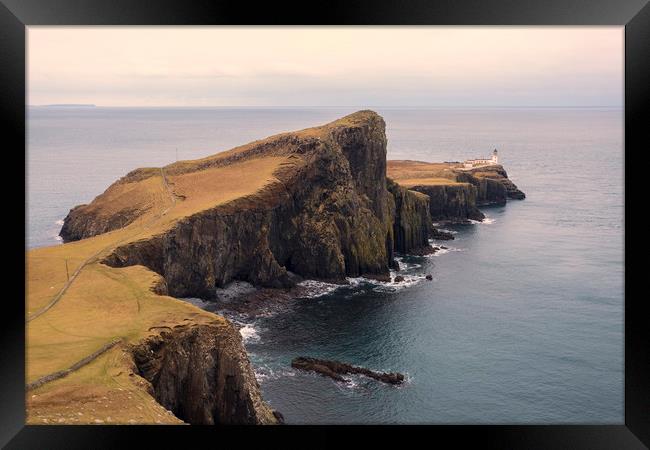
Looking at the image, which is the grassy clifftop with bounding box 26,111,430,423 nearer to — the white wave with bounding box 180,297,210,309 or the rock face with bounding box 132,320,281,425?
the rock face with bounding box 132,320,281,425

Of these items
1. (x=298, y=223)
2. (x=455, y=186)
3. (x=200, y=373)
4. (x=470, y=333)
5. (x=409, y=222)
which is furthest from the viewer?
(x=455, y=186)

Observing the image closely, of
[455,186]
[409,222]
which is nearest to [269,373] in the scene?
[409,222]

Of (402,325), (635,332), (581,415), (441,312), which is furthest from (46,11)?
(441,312)

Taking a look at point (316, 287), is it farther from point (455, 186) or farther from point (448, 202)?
point (455, 186)

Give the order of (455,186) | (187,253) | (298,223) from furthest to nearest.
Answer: (455,186) → (298,223) → (187,253)

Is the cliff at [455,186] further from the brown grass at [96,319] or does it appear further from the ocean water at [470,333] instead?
the brown grass at [96,319]

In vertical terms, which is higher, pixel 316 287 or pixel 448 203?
pixel 448 203

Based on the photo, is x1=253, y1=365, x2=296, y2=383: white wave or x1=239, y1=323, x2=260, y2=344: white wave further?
x1=239, y1=323, x2=260, y2=344: white wave

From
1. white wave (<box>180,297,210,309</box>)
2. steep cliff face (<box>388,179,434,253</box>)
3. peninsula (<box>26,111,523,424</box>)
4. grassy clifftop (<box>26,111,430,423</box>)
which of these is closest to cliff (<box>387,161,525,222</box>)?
peninsula (<box>26,111,523,424</box>)
